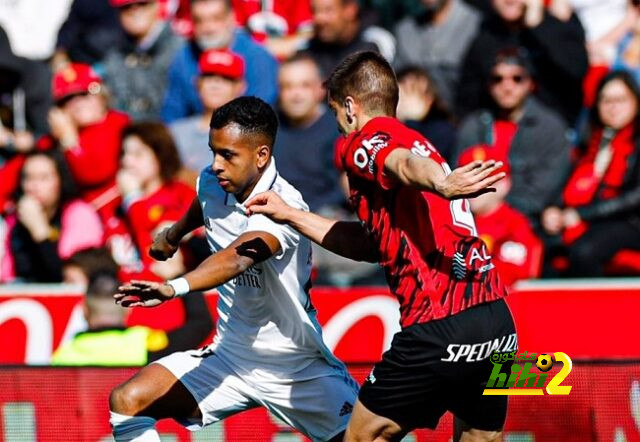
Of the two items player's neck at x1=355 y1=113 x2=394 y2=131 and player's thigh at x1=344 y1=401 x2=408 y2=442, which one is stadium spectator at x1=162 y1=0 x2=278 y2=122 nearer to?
player's neck at x1=355 y1=113 x2=394 y2=131

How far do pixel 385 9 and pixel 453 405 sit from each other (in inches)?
270

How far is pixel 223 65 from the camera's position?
447 inches

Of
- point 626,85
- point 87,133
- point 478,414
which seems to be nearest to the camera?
point 478,414

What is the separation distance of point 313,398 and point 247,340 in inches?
18.6

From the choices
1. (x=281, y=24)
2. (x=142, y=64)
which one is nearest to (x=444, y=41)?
(x=281, y=24)

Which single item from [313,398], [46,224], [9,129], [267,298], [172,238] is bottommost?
[46,224]

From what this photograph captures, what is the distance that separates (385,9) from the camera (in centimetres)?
1234

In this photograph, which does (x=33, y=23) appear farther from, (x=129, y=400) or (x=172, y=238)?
(x=129, y=400)

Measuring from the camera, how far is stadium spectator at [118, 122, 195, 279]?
1066 cm

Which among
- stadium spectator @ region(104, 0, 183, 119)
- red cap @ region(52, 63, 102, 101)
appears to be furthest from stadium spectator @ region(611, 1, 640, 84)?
red cap @ region(52, 63, 102, 101)

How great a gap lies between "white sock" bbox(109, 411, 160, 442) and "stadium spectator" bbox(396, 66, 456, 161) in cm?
498

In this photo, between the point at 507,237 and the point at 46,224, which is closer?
the point at 507,237

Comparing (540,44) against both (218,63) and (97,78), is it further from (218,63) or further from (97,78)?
(97,78)

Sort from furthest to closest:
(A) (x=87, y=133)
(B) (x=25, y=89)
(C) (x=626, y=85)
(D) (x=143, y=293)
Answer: (B) (x=25, y=89)
(A) (x=87, y=133)
(C) (x=626, y=85)
(D) (x=143, y=293)
